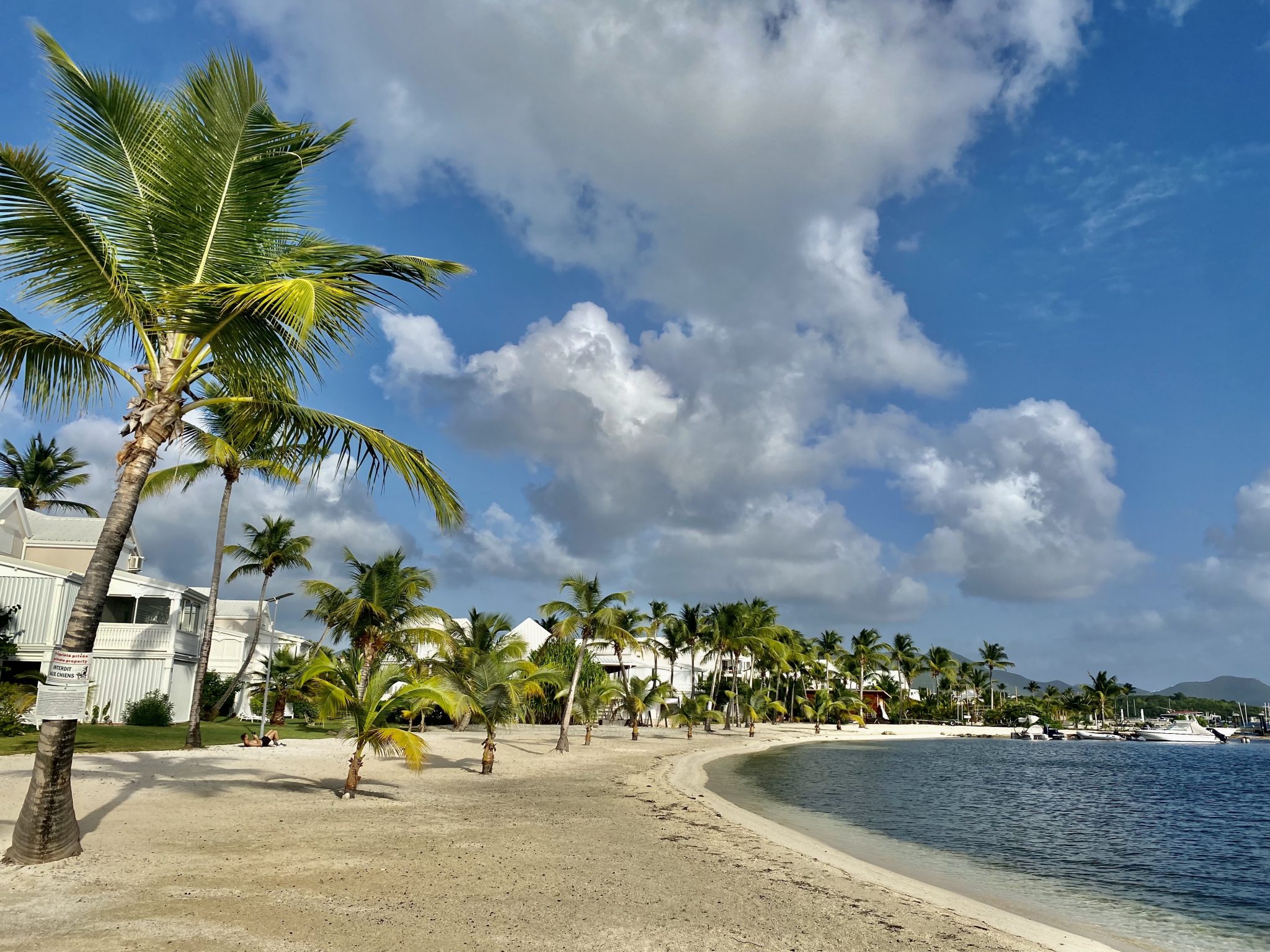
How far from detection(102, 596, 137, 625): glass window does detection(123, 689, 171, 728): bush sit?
18.1ft

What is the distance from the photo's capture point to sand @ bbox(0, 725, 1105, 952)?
7289 mm

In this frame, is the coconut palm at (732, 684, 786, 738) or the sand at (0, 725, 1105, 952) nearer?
the sand at (0, 725, 1105, 952)

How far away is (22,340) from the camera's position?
329 inches

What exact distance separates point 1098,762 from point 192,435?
203ft

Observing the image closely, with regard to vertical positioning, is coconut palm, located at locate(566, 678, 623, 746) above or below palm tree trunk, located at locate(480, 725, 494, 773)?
above

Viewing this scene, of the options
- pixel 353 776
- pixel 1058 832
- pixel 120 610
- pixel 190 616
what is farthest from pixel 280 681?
pixel 1058 832

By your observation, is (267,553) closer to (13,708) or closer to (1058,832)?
(13,708)

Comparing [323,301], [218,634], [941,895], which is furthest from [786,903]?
[218,634]

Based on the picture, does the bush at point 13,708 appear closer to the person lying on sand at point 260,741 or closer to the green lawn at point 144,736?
the green lawn at point 144,736

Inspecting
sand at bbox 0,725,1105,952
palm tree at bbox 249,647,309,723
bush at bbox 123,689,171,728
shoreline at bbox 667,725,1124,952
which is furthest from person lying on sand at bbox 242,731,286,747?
shoreline at bbox 667,725,1124,952

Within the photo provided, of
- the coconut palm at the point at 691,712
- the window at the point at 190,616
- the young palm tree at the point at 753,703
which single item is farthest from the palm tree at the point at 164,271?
the young palm tree at the point at 753,703

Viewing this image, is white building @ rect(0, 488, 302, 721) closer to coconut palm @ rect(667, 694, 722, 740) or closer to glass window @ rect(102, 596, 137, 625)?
glass window @ rect(102, 596, 137, 625)

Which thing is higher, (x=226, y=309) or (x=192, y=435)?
(x=192, y=435)

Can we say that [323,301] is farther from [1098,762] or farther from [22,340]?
[1098,762]
